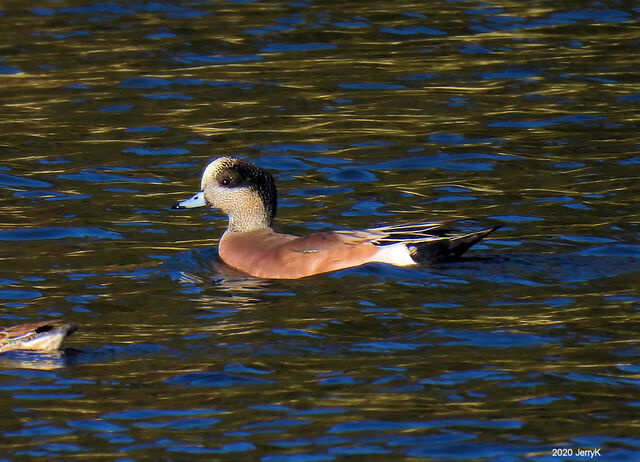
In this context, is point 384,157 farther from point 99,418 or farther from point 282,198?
A: point 99,418

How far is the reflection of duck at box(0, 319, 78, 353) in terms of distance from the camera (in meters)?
7.43

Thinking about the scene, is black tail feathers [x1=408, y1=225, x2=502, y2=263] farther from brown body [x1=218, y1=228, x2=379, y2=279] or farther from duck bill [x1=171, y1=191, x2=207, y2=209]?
duck bill [x1=171, y1=191, x2=207, y2=209]

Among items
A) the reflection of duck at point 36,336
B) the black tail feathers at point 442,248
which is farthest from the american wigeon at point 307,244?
the reflection of duck at point 36,336

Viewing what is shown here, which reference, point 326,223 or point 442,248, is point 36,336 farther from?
point 326,223

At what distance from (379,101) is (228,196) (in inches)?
157

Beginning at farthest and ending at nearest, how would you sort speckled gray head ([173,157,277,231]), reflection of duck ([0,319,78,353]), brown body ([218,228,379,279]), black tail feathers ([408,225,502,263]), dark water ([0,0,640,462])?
speckled gray head ([173,157,277,231]) → brown body ([218,228,379,279]) → black tail feathers ([408,225,502,263]) → reflection of duck ([0,319,78,353]) → dark water ([0,0,640,462])

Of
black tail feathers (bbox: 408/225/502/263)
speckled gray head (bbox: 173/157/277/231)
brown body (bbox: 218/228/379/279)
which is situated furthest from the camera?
speckled gray head (bbox: 173/157/277/231)

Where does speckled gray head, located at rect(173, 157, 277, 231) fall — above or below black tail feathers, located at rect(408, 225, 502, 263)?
above

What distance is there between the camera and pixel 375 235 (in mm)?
9258

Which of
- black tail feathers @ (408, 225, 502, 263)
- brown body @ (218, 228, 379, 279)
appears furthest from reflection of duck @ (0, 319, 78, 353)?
black tail feathers @ (408, 225, 502, 263)

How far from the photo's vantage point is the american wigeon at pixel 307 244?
30.1 ft

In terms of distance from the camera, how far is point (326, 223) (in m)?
10.5

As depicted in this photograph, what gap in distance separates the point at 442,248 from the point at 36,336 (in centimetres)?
A: 291

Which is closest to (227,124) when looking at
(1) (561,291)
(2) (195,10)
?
(2) (195,10)
